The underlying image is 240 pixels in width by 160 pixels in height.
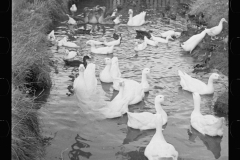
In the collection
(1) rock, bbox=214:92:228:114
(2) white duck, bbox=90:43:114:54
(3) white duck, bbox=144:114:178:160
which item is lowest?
(3) white duck, bbox=144:114:178:160

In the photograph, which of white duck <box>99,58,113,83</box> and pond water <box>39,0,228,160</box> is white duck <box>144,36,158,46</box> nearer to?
pond water <box>39,0,228,160</box>

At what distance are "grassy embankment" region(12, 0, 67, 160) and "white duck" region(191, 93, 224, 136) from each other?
320 centimetres

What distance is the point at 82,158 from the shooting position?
20.7ft

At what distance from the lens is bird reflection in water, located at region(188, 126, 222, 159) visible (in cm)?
691

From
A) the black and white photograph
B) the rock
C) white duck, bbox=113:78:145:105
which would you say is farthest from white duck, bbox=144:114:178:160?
the rock

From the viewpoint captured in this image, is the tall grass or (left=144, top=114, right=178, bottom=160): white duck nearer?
(left=144, top=114, right=178, bottom=160): white duck

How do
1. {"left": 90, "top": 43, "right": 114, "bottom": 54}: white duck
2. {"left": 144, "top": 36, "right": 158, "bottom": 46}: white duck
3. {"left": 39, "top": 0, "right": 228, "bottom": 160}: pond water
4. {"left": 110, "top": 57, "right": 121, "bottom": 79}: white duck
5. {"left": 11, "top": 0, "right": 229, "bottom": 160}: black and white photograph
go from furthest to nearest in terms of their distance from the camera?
{"left": 144, "top": 36, "right": 158, "bottom": 46}: white duck
{"left": 90, "top": 43, "right": 114, "bottom": 54}: white duck
{"left": 110, "top": 57, "right": 121, "bottom": 79}: white duck
{"left": 39, "top": 0, "right": 228, "bottom": 160}: pond water
{"left": 11, "top": 0, "right": 229, "bottom": 160}: black and white photograph

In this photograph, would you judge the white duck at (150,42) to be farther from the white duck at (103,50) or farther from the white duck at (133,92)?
the white duck at (133,92)

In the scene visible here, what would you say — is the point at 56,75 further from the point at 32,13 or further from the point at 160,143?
the point at 160,143

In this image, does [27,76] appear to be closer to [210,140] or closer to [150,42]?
[210,140]

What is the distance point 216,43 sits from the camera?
541 inches

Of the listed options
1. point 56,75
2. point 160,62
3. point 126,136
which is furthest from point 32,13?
point 126,136

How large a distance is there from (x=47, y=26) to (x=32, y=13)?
79.7 inches

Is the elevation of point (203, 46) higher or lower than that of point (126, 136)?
higher
